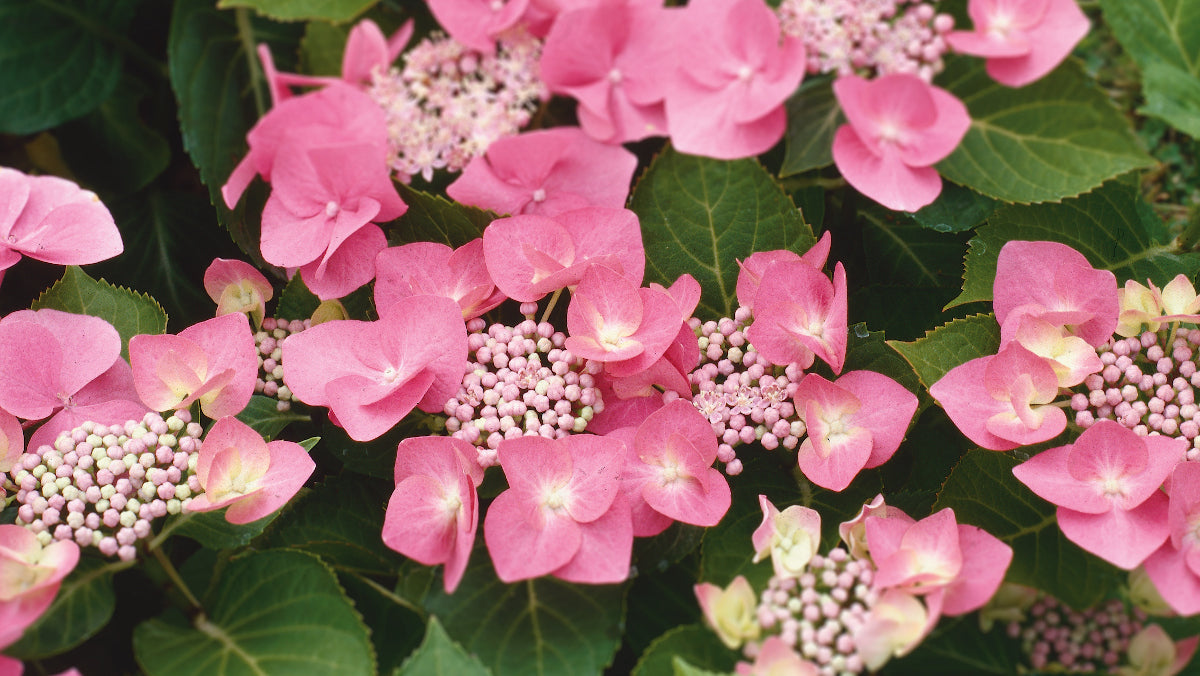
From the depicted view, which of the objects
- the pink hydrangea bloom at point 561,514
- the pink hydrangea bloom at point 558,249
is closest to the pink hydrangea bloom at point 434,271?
the pink hydrangea bloom at point 558,249

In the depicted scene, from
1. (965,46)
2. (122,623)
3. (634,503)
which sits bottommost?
(122,623)

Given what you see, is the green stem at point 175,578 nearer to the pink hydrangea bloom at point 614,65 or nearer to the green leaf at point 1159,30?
the pink hydrangea bloom at point 614,65

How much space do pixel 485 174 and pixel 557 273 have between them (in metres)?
0.17

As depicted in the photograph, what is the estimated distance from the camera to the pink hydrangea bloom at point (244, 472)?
54cm

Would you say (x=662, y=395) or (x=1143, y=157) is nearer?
(x=662, y=395)

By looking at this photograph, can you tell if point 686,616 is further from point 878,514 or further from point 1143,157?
point 1143,157

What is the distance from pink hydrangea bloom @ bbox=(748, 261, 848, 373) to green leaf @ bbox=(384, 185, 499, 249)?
21cm

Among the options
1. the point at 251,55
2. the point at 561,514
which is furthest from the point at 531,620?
the point at 251,55

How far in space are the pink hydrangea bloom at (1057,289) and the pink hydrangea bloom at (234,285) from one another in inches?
20.3

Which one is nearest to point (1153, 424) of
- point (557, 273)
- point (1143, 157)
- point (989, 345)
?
A: point (989, 345)

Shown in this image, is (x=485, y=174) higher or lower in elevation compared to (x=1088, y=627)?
higher

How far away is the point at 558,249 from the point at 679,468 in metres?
0.17

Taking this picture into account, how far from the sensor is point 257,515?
55 centimetres

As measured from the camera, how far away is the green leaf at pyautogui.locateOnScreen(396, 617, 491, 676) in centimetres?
48
